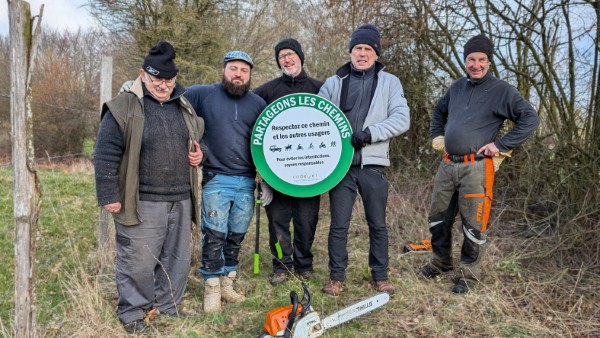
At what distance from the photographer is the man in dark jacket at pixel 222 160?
3611 millimetres

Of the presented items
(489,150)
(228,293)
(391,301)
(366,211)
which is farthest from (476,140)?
(228,293)

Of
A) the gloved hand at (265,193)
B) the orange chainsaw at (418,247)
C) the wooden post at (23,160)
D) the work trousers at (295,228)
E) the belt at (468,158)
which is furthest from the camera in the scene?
the orange chainsaw at (418,247)

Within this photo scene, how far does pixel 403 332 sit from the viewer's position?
130 inches

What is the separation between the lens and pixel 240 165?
369 centimetres

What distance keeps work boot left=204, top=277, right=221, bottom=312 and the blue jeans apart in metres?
0.05

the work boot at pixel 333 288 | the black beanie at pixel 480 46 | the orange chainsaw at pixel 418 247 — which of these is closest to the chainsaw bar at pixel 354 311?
the work boot at pixel 333 288

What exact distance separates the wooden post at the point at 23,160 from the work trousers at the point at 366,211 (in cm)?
225

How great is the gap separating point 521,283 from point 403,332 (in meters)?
1.51

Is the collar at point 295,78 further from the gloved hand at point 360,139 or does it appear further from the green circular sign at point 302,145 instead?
the gloved hand at point 360,139

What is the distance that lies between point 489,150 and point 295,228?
5.88ft

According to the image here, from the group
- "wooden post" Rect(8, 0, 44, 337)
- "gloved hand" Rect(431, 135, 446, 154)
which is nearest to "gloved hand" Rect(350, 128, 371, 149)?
"gloved hand" Rect(431, 135, 446, 154)

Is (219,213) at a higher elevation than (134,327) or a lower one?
higher

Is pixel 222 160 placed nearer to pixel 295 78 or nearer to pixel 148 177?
pixel 148 177

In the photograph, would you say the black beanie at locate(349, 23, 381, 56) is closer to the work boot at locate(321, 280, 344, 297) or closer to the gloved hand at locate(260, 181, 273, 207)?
the gloved hand at locate(260, 181, 273, 207)
